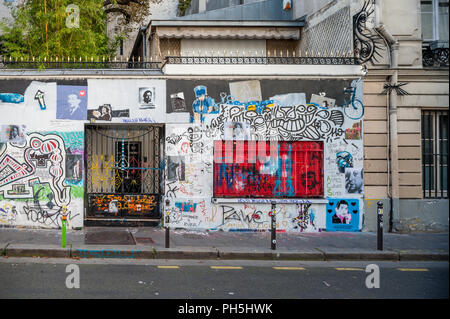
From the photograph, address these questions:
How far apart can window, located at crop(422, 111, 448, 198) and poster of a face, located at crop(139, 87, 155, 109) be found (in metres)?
7.66

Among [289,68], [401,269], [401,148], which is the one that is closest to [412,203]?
[401,148]

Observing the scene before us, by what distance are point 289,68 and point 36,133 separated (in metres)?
7.08

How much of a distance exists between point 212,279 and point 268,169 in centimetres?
545

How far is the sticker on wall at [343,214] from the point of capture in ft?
41.0

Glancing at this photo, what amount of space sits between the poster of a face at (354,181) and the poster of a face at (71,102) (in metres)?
7.38

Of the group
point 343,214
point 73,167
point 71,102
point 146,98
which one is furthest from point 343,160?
point 71,102

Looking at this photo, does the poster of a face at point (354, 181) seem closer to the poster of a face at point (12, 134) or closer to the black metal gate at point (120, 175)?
the black metal gate at point (120, 175)

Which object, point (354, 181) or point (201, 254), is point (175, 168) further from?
point (354, 181)

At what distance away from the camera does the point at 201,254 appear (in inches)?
374

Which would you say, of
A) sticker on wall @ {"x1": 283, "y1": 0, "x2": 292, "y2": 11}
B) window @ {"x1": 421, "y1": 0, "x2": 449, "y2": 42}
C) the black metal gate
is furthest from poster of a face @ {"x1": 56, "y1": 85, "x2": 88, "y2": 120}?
window @ {"x1": 421, "y1": 0, "x2": 449, "y2": 42}

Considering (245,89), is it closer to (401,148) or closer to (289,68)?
(289,68)

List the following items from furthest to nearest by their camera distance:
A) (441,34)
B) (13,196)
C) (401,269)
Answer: (441,34) → (13,196) → (401,269)

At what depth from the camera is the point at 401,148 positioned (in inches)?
494

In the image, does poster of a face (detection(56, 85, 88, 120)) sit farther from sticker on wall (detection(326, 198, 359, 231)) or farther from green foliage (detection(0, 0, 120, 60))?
sticker on wall (detection(326, 198, 359, 231))
